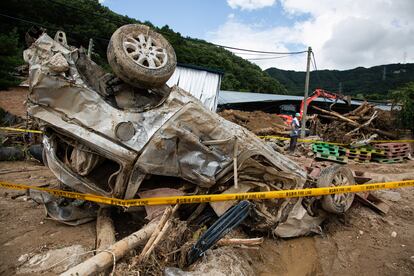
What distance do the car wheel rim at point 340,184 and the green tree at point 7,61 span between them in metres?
18.8

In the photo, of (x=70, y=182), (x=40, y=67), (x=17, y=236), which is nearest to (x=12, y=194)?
(x=17, y=236)

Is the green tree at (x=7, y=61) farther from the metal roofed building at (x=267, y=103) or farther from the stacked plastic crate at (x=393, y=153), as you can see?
the stacked plastic crate at (x=393, y=153)

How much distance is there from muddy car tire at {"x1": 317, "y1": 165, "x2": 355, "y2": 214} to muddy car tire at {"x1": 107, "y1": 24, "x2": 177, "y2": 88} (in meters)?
2.56

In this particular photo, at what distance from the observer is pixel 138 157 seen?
330 centimetres

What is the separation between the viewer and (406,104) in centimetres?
1255

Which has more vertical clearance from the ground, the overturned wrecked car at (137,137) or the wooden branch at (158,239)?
the overturned wrecked car at (137,137)

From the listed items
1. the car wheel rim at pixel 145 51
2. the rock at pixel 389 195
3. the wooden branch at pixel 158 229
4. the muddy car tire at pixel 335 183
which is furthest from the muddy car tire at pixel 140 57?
the rock at pixel 389 195

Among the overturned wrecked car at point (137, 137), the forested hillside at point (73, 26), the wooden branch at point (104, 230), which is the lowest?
the wooden branch at point (104, 230)

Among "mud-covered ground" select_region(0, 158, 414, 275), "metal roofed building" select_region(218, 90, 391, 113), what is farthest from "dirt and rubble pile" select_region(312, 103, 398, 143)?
"mud-covered ground" select_region(0, 158, 414, 275)

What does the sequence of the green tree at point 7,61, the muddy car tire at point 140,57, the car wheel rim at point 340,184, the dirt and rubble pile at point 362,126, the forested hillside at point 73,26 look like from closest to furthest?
the muddy car tire at point 140,57 → the car wheel rim at point 340,184 → the dirt and rubble pile at point 362,126 → the green tree at point 7,61 → the forested hillside at point 73,26

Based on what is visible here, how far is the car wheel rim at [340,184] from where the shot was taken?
4.43 meters

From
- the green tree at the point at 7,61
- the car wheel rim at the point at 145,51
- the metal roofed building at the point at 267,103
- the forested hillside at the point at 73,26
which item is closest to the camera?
the car wheel rim at the point at 145,51

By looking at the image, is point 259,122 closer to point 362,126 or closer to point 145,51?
point 362,126

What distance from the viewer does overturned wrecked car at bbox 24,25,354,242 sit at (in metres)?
3.35
